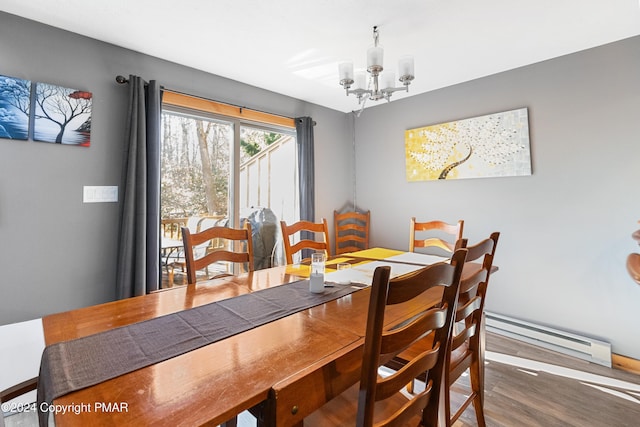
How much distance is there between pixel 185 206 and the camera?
2703 millimetres

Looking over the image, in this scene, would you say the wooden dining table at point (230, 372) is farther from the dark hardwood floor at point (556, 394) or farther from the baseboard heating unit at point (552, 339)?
the baseboard heating unit at point (552, 339)

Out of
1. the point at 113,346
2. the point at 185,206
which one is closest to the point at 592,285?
the point at 113,346

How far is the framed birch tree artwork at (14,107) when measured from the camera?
71.8 inches

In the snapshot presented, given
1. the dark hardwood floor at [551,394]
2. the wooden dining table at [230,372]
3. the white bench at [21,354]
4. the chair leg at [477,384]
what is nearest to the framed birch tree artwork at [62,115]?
the white bench at [21,354]

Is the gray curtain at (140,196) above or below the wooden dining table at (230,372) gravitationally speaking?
above

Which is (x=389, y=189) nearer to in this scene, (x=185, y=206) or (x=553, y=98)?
(x=553, y=98)

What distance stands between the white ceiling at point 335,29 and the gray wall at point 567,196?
0.24 m

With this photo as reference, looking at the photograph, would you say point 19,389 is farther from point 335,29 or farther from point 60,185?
point 335,29

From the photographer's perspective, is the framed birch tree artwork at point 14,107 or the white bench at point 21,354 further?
the framed birch tree artwork at point 14,107

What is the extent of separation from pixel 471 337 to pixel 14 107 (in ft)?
9.78

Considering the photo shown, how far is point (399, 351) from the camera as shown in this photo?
78 cm

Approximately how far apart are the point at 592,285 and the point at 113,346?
320cm

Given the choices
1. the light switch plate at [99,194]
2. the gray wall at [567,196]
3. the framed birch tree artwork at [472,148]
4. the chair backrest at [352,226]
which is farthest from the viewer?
the chair backrest at [352,226]

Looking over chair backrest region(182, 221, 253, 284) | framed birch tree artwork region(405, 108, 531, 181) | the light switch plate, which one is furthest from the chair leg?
the light switch plate
